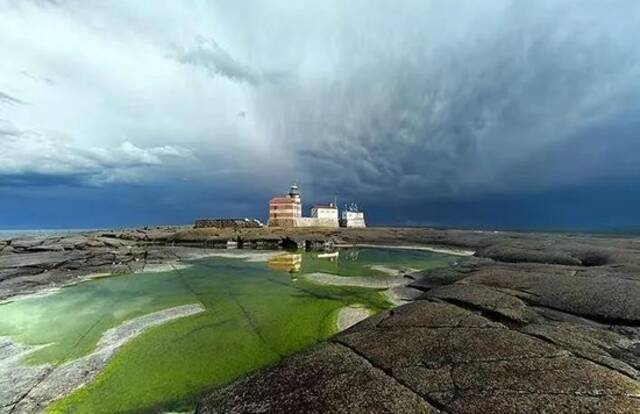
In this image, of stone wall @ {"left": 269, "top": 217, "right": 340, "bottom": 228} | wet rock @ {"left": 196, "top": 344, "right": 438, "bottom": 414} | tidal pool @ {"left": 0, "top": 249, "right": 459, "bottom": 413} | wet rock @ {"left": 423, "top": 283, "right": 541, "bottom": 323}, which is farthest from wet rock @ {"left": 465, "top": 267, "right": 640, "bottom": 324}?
stone wall @ {"left": 269, "top": 217, "right": 340, "bottom": 228}

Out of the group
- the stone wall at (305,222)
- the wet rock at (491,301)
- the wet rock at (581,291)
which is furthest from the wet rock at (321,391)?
the stone wall at (305,222)

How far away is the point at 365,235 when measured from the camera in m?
106

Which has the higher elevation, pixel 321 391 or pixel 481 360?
pixel 481 360

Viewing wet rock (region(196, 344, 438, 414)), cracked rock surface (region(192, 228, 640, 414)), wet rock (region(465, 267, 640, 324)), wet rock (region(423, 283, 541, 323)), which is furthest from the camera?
wet rock (region(465, 267, 640, 324))

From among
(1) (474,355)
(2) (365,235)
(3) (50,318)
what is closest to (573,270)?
(1) (474,355)

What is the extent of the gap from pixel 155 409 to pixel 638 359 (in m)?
14.1

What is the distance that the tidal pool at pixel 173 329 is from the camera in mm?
12828

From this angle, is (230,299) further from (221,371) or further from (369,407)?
(369,407)

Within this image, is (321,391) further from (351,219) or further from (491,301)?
(351,219)

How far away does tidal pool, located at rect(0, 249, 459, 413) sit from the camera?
12.8 metres

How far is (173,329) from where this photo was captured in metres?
19.6

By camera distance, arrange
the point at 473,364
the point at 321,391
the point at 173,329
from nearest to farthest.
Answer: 1. the point at 321,391
2. the point at 473,364
3. the point at 173,329

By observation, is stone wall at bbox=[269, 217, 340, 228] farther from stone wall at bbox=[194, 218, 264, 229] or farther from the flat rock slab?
the flat rock slab

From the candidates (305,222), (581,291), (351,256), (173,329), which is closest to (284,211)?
(305,222)
